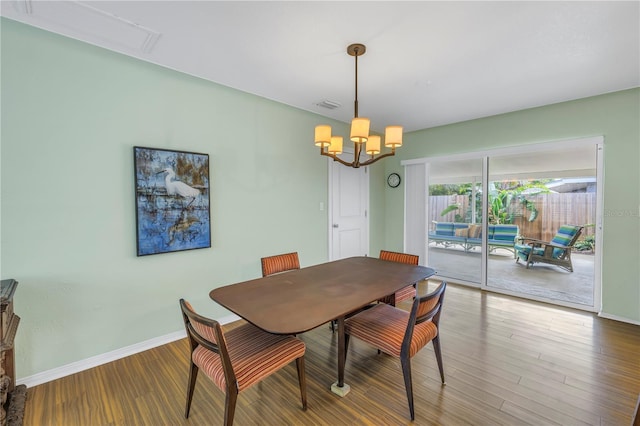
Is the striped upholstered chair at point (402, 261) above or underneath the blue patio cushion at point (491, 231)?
underneath

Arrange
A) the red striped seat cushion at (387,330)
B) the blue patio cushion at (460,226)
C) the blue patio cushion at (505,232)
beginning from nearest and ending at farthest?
1. the red striped seat cushion at (387,330)
2. the blue patio cushion at (505,232)
3. the blue patio cushion at (460,226)

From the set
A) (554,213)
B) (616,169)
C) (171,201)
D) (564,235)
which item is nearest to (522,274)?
(564,235)

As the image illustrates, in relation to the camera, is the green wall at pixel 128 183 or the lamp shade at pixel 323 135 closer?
the green wall at pixel 128 183

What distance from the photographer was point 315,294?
1896 mm

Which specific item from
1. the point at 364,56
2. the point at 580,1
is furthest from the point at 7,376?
the point at 580,1

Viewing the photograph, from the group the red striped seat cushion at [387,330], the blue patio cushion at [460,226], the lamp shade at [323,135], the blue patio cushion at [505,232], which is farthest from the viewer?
the blue patio cushion at [460,226]

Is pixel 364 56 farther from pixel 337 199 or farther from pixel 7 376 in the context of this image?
pixel 7 376

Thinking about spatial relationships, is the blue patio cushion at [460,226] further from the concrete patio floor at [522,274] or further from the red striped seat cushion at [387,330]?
the red striped seat cushion at [387,330]

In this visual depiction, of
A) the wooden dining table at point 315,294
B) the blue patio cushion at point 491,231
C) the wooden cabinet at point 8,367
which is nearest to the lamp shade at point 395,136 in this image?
the wooden dining table at point 315,294

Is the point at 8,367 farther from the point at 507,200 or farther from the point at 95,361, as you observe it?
the point at 507,200

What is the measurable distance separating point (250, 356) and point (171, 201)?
1703 mm

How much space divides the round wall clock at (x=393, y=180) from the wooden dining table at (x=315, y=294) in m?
2.67

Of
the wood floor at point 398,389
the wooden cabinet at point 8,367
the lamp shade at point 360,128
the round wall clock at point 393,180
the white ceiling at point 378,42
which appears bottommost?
the wood floor at point 398,389

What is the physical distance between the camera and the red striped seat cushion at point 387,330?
1806 millimetres
